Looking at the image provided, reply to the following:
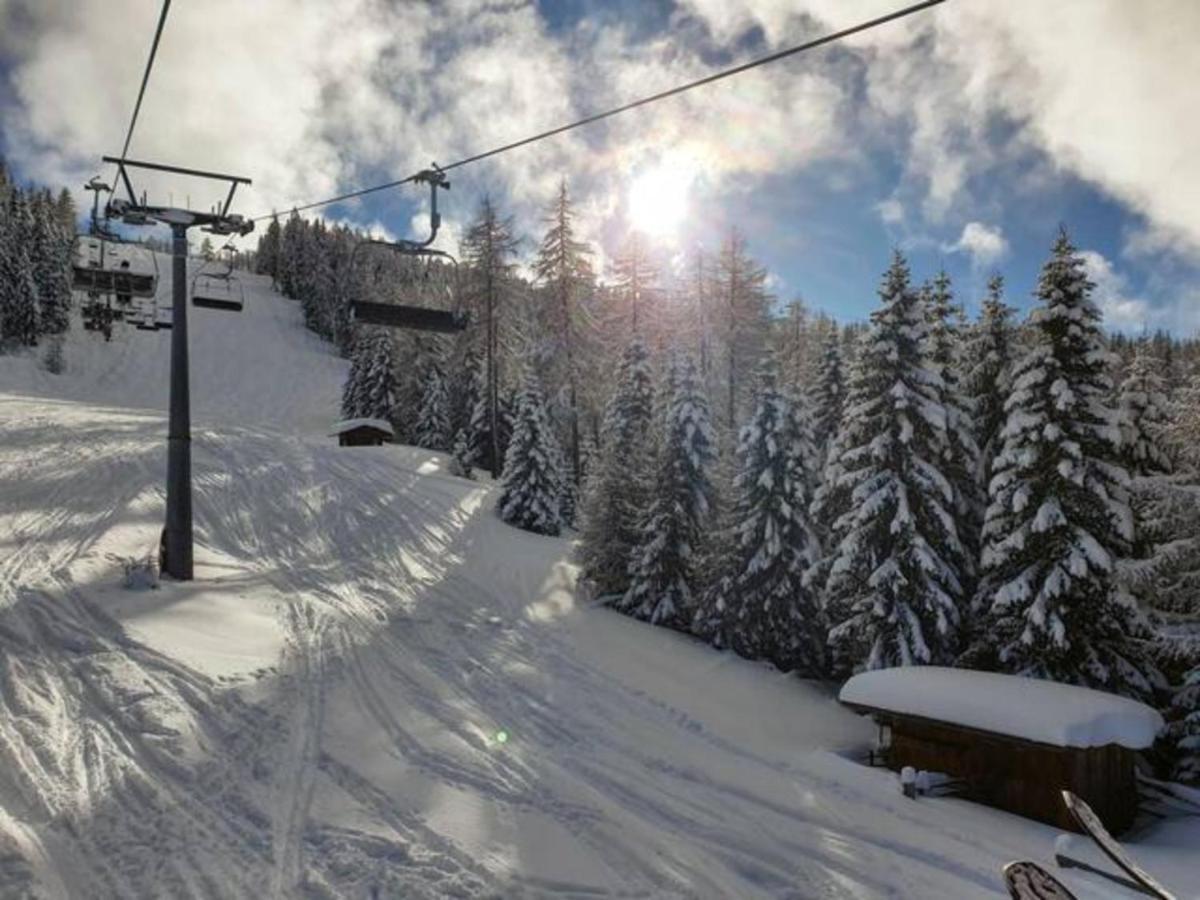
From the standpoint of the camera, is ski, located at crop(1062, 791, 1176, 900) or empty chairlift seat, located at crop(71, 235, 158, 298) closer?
ski, located at crop(1062, 791, 1176, 900)

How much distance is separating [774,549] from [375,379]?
46.5m

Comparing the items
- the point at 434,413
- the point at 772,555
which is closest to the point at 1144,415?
the point at 772,555

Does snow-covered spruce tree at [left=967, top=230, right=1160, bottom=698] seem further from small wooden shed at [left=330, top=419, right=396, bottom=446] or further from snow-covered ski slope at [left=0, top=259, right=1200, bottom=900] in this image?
small wooden shed at [left=330, top=419, right=396, bottom=446]

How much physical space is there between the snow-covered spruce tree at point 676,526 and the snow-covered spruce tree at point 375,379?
3960 centimetres

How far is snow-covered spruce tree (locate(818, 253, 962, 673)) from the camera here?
17828 mm

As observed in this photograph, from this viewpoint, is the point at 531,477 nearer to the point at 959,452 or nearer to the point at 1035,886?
the point at 959,452

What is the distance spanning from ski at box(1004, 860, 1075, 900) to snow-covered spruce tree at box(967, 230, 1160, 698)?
13091mm

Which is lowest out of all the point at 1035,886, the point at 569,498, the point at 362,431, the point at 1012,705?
the point at 569,498

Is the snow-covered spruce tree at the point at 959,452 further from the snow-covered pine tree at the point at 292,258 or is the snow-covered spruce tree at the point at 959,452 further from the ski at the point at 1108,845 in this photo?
the snow-covered pine tree at the point at 292,258

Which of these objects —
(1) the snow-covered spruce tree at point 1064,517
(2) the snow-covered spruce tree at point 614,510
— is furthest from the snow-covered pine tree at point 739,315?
(1) the snow-covered spruce tree at point 1064,517

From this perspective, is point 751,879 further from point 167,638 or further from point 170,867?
point 167,638

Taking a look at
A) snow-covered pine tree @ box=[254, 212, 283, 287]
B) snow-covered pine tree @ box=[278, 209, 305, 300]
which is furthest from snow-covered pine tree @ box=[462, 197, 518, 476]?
snow-covered pine tree @ box=[254, 212, 283, 287]

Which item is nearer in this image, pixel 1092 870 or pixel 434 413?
pixel 1092 870

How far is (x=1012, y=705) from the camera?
13.2 metres
